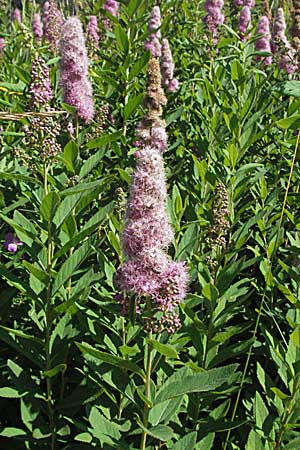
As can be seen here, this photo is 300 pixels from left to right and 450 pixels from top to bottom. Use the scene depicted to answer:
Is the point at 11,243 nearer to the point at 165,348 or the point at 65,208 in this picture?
the point at 65,208

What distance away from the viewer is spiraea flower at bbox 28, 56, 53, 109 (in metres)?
2.63

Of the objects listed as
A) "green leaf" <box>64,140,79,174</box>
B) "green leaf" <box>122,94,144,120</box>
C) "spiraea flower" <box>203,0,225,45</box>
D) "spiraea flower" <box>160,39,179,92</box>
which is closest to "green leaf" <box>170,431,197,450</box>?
"green leaf" <box>64,140,79,174</box>

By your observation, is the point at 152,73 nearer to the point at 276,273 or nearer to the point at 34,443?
the point at 276,273

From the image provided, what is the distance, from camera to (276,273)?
342cm

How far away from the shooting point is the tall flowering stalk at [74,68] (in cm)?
305

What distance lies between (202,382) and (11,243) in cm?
158

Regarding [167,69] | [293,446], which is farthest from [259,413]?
[167,69]

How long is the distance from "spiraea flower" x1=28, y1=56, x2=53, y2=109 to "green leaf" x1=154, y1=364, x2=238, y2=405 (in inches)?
53.4

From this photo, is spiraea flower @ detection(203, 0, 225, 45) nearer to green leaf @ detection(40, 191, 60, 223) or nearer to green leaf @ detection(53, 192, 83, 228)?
green leaf @ detection(53, 192, 83, 228)

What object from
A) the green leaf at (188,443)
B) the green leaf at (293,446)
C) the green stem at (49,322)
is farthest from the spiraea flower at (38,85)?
the green leaf at (293,446)

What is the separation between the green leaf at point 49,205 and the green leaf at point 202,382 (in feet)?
2.54

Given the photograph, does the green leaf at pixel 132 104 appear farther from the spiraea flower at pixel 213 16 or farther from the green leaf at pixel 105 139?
the spiraea flower at pixel 213 16

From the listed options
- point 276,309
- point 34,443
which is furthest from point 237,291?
point 34,443

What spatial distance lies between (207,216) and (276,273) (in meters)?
0.54
